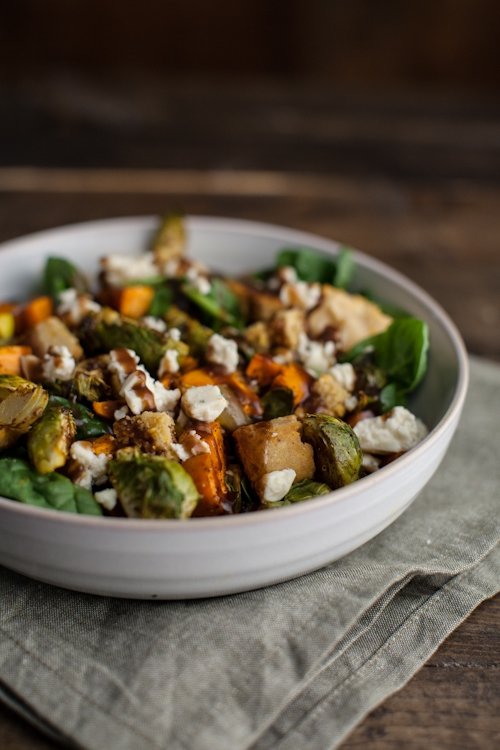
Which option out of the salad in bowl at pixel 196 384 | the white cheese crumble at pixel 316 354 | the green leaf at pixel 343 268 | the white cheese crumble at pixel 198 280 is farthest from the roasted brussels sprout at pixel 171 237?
the white cheese crumble at pixel 316 354

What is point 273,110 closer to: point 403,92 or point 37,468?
point 403,92

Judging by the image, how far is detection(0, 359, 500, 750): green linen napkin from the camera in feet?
6.50

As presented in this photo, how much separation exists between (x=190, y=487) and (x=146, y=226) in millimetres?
1768

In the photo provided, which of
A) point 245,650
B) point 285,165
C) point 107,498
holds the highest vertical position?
point 107,498

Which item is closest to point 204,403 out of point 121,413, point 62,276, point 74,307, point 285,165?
point 121,413

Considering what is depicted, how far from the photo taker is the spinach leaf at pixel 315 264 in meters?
3.44

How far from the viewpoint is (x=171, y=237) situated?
357 cm

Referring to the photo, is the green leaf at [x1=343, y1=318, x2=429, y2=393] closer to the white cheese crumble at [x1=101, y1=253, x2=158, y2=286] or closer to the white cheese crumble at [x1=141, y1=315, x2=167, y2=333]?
the white cheese crumble at [x1=141, y1=315, x2=167, y2=333]

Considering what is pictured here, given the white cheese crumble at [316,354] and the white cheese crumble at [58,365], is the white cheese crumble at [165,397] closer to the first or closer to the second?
the white cheese crumble at [58,365]

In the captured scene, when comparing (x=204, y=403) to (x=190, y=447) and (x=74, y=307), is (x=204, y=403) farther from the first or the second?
(x=74, y=307)

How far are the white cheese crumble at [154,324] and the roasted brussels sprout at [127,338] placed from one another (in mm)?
45

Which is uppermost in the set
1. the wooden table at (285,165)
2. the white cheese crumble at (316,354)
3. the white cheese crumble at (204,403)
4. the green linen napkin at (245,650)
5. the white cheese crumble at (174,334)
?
the white cheese crumble at (204,403)

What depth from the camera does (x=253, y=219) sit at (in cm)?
501

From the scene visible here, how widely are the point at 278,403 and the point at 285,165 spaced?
11.0 feet
